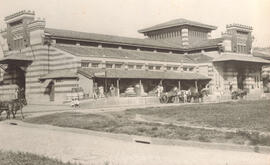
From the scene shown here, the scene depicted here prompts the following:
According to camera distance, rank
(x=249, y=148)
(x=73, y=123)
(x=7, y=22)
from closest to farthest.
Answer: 1. (x=249, y=148)
2. (x=73, y=123)
3. (x=7, y=22)

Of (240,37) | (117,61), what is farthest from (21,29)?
(240,37)

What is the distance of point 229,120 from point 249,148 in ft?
19.1

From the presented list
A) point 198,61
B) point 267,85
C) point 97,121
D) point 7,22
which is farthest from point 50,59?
point 267,85

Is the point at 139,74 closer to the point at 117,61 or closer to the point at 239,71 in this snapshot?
the point at 117,61

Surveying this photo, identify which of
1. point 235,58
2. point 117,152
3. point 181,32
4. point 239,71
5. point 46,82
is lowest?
point 117,152

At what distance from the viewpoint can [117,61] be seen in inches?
1535

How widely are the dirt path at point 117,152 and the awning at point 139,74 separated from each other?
21.4 metres

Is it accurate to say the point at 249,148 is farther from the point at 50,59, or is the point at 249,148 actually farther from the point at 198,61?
the point at 198,61

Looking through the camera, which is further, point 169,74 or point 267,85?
point 267,85

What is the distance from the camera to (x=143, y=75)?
38.7 metres

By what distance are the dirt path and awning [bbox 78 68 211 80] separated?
21.4 metres

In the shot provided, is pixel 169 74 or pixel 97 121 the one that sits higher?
pixel 169 74

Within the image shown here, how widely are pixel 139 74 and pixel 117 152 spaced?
2902cm

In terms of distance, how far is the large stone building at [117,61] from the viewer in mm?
35781
